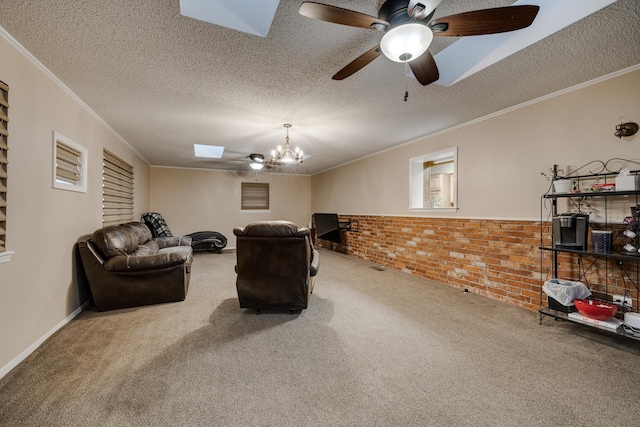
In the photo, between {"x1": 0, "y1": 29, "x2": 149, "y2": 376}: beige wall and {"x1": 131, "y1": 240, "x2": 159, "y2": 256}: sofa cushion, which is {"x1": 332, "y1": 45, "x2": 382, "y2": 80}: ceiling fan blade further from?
{"x1": 131, "y1": 240, "x2": 159, "y2": 256}: sofa cushion

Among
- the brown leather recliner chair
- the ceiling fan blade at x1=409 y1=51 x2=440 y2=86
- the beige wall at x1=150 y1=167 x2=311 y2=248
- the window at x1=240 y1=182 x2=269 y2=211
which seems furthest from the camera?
the window at x1=240 y1=182 x2=269 y2=211

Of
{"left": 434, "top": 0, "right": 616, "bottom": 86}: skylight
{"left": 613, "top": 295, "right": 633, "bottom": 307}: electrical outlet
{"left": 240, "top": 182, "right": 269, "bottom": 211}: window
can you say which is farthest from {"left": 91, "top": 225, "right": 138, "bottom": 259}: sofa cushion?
{"left": 613, "top": 295, "right": 633, "bottom": 307}: electrical outlet

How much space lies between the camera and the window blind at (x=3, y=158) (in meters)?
1.77

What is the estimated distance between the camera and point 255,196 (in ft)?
27.5

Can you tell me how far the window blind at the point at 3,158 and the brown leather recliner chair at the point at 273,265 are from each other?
1.56 meters

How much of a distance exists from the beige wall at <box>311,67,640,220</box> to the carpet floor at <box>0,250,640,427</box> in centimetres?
139

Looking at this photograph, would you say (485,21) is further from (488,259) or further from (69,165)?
(69,165)

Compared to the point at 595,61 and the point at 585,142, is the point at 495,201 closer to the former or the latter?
the point at 585,142

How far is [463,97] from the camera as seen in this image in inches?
115

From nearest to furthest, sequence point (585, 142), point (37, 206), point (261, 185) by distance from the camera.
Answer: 1. point (37, 206)
2. point (585, 142)
3. point (261, 185)

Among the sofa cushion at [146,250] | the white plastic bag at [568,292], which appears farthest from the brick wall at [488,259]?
the sofa cushion at [146,250]

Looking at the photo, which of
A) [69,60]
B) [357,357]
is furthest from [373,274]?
[69,60]

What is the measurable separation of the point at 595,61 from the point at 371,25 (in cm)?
213

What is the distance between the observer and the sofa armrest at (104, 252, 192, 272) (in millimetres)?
2869
